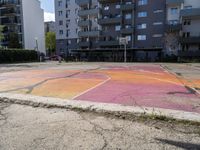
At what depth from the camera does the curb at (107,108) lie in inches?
211

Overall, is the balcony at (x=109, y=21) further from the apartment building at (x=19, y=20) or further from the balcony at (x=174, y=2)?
the apartment building at (x=19, y=20)

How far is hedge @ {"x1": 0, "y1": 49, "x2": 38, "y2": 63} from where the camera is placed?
42.1 metres

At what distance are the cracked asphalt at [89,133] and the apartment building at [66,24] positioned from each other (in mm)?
60915

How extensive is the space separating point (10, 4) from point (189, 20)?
4905 centimetres

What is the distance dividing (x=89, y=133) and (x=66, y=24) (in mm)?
65434

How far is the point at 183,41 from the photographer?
140 ft

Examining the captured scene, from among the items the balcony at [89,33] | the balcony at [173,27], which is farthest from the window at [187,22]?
the balcony at [89,33]

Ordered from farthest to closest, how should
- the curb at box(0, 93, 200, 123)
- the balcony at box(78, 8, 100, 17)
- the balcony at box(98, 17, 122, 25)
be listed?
the balcony at box(78, 8, 100, 17) → the balcony at box(98, 17, 122, 25) → the curb at box(0, 93, 200, 123)

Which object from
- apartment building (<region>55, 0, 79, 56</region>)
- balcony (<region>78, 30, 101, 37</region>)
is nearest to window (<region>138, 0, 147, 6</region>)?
balcony (<region>78, 30, 101, 37</region>)

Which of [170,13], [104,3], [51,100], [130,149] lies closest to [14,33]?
[104,3]

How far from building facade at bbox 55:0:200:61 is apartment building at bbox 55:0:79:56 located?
30.1 ft

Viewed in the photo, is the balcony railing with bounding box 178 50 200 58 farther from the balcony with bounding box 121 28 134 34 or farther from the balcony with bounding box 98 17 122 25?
the balcony with bounding box 98 17 122 25

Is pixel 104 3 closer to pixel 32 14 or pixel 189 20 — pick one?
pixel 189 20

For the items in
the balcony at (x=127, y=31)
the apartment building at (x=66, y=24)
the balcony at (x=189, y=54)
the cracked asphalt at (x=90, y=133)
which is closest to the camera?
the cracked asphalt at (x=90, y=133)
